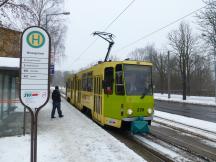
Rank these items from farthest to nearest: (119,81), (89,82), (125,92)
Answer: (89,82) → (119,81) → (125,92)

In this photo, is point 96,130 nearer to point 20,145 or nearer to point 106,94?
point 106,94

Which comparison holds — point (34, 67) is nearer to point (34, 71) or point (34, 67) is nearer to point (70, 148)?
point (34, 71)

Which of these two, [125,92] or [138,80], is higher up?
[138,80]

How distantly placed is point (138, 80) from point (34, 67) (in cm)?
868

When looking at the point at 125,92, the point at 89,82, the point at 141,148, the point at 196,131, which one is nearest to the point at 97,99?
the point at 125,92

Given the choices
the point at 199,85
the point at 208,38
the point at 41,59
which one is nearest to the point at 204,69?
the point at 199,85

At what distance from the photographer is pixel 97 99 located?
622 inches

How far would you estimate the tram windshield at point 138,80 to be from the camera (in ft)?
44.8

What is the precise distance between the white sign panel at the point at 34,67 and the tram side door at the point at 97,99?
9.63 m

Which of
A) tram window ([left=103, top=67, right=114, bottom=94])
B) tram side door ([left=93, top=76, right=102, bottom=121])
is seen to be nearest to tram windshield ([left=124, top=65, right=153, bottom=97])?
tram window ([left=103, top=67, right=114, bottom=94])

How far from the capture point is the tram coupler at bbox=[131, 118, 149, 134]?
42.4 ft

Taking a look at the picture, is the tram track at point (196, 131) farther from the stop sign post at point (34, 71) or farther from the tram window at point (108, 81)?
the stop sign post at point (34, 71)

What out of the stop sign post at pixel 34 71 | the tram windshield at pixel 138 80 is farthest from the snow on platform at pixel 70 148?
the stop sign post at pixel 34 71

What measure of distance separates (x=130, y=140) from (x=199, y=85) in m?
64.3
